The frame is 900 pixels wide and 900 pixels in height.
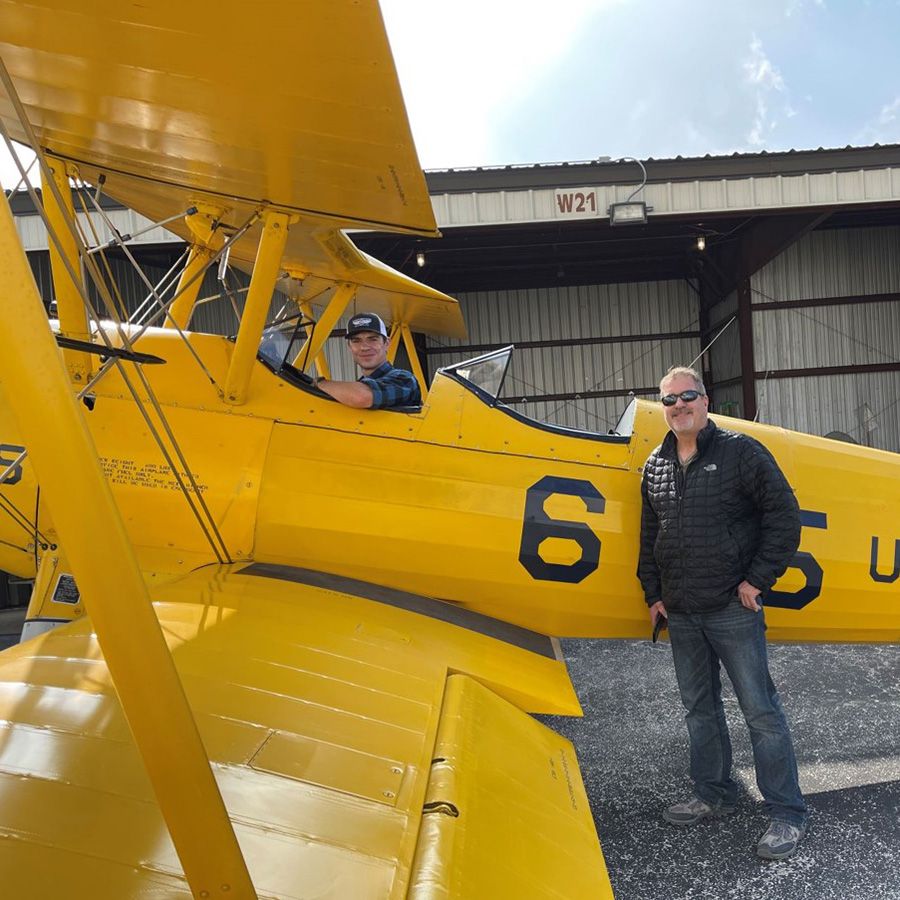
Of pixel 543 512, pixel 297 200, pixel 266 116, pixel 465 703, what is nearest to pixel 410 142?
pixel 266 116

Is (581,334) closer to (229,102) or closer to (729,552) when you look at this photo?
(729,552)

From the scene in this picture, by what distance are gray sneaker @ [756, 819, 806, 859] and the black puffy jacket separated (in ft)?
3.19

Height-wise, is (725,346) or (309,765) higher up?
(725,346)

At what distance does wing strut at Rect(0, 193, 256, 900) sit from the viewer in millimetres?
891

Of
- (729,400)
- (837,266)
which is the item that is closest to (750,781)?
(729,400)

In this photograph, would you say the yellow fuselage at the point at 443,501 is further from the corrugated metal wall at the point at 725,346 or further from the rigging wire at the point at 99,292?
the corrugated metal wall at the point at 725,346

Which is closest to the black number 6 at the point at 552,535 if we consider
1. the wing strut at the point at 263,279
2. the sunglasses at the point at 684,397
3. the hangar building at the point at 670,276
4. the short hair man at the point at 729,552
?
the short hair man at the point at 729,552

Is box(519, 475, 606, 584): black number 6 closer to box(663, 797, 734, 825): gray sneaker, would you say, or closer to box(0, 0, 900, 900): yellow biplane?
box(0, 0, 900, 900): yellow biplane

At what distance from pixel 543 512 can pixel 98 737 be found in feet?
6.35

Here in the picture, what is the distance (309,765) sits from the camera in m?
1.44

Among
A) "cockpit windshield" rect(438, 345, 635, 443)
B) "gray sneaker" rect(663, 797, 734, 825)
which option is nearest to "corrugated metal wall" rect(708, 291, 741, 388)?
"cockpit windshield" rect(438, 345, 635, 443)

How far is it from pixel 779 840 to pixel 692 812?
1.20 feet

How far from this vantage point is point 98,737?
56.2 inches

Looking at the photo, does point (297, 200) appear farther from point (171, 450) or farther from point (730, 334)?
point (730, 334)
